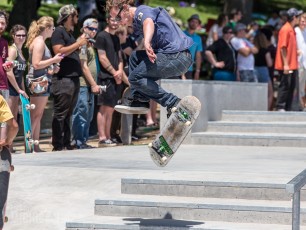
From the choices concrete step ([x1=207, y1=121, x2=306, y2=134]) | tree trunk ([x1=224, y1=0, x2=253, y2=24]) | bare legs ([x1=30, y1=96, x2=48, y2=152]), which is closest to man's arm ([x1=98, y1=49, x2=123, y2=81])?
bare legs ([x1=30, y1=96, x2=48, y2=152])

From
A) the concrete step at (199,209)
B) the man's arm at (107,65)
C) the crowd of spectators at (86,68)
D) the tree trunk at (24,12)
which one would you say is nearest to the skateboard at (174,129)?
the concrete step at (199,209)

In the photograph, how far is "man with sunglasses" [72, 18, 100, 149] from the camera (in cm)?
1425

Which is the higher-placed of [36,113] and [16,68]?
[16,68]

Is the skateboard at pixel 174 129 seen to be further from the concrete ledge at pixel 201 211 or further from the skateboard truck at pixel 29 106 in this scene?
the skateboard truck at pixel 29 106

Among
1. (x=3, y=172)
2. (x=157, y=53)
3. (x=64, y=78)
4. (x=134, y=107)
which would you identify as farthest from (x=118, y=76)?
(x=3, y=172)

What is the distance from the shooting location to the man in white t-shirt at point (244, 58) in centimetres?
1830

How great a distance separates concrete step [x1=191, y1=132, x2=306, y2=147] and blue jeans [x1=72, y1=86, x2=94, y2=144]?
1.64 m

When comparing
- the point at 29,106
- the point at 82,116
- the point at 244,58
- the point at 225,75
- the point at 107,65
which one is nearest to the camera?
the point at 29,106

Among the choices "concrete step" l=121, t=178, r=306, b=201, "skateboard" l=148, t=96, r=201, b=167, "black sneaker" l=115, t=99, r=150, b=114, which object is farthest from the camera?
"black sneaker" l=115, t=99, r=150, b=114

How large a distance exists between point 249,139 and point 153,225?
4.72 meters

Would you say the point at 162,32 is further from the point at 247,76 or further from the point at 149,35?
the point at 247,76

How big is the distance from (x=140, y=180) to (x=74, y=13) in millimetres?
4605

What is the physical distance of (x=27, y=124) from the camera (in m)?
13.5

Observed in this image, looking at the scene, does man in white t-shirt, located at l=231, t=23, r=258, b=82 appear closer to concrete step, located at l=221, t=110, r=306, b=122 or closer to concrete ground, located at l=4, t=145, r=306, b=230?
concrete step, located at l=221, t=110, r=306, b=122
